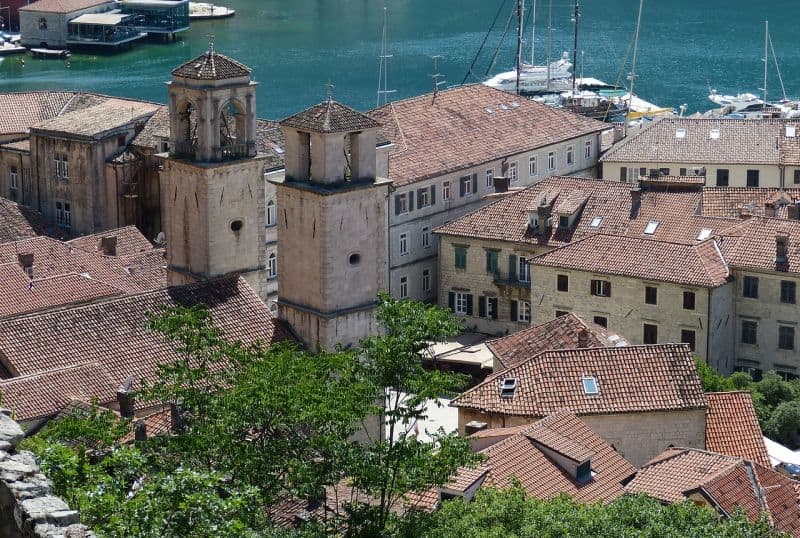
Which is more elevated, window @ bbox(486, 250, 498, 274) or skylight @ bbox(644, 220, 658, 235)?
skylight @ bbox(644, 220, 658, 235)

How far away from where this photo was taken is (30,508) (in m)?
18.5

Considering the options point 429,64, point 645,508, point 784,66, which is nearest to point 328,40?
point 429,64

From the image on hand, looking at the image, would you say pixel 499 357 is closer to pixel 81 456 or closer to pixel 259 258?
pixel 259 258

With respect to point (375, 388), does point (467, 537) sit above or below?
below

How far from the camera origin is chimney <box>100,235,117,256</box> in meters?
62.2

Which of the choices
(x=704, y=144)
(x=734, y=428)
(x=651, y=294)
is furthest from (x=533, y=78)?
(x=734, y=428)

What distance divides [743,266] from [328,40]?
10380 cm

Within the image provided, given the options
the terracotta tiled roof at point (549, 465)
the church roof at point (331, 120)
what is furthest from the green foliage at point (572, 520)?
the church roof at point (331, 120)

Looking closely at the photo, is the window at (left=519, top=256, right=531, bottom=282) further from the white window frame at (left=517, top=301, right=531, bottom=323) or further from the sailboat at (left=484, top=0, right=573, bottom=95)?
the sailboat at (left=484, top=0, right=573, bottom=95)

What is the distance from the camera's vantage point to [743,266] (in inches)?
2351

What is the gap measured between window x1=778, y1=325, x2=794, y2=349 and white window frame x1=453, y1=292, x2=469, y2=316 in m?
11.5

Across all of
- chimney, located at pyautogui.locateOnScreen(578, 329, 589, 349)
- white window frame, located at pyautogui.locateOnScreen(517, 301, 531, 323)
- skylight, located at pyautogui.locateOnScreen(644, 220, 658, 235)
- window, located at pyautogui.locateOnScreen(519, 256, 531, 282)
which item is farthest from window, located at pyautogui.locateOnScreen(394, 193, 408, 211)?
chimney, located at pyautogui.locateOnScreen(578, 329, 589, 349)

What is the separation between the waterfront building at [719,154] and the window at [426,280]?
12981mm

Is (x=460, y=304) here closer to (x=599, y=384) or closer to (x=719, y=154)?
(x=719, y=154)
